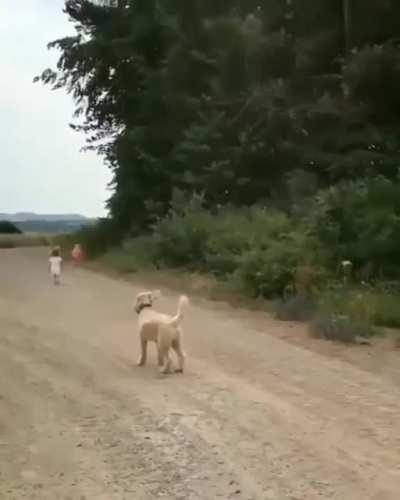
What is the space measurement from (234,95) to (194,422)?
1998 centimetres

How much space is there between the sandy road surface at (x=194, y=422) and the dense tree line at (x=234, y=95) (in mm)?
10026

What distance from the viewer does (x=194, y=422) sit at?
7.09 metres

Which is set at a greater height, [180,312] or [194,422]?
[180,312]

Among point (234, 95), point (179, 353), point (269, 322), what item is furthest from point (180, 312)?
point (234, 95)

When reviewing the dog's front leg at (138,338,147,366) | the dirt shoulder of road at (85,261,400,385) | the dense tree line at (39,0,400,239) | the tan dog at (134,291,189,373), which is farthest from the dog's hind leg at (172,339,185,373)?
the dense tree line at (39,0,400,239)

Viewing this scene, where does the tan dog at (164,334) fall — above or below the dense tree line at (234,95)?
below

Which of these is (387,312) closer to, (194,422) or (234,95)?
(194,422)

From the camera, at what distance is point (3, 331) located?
12227 millimetres

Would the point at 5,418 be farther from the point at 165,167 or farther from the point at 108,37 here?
the point at 108,37

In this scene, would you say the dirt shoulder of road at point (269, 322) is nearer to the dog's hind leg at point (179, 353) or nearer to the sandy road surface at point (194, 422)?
the sandy road surface at point (194, 422)

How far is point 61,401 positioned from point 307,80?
16.1m

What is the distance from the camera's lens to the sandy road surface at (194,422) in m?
5.67

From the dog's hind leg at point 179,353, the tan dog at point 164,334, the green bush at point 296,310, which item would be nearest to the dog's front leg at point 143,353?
the tan dog at point 164,334

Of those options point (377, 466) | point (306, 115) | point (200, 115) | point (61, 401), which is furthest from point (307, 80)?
point (377, 466)
